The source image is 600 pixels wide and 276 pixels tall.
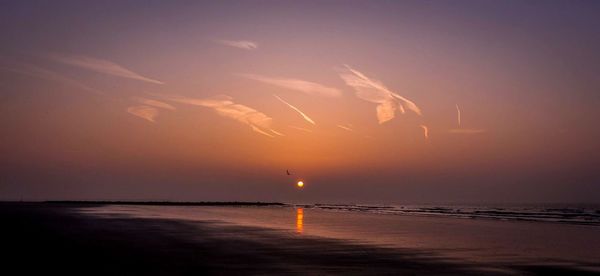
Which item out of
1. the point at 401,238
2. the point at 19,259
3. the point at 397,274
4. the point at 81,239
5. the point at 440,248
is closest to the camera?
the point at 397,274

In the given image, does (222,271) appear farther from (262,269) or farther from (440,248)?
(440,248)

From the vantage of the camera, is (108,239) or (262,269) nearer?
(262,269)

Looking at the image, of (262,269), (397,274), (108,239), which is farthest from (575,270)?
(108,239)

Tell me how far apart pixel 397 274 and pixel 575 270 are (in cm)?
611

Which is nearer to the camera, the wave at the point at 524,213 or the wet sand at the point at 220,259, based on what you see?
the wet sand at the point at 220,259

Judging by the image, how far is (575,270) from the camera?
17219 mm

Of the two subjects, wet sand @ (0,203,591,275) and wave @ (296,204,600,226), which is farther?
wave @ (296,204,600,226)

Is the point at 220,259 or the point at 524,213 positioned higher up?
the point at 524,213

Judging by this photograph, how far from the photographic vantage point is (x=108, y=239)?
86.0 feet

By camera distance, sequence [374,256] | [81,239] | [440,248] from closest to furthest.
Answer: [374,256], [440,248], [81,239]

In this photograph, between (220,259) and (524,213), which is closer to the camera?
(220,259)

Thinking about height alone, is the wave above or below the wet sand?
above

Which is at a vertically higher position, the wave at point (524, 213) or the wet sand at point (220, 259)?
the wave at point (524, 213)

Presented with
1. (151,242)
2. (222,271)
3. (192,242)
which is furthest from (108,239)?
(222,271)
